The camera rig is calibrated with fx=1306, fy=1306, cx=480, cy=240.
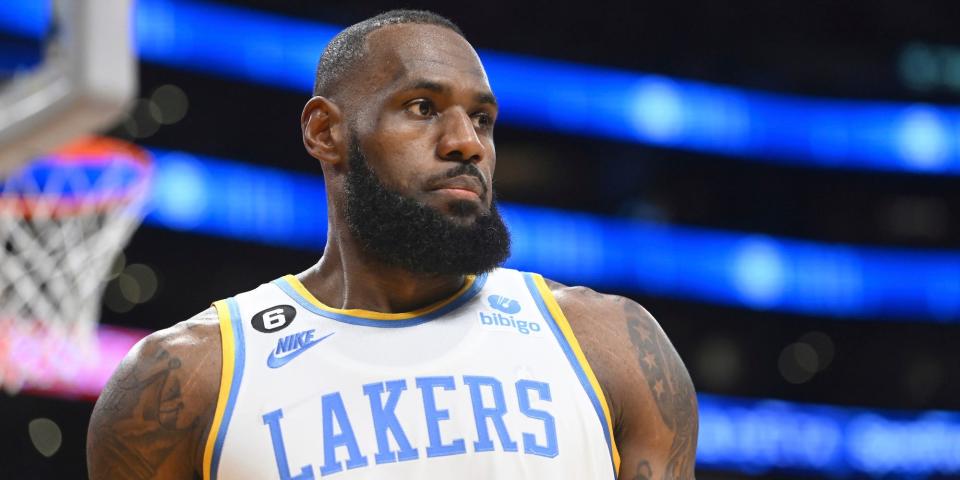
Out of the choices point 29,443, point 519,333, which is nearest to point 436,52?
point 519,333

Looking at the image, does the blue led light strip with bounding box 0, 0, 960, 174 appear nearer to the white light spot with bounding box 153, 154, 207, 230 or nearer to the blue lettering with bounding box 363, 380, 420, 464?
the white light spot with bounding box 153, 154, 207, 230

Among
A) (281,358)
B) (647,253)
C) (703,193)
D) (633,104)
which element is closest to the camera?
(281,358)

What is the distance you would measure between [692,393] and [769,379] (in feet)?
68.0

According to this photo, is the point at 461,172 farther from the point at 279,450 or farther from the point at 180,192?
the point at 180,192

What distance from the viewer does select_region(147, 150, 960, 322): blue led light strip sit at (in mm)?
17547

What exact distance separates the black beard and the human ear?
97mm

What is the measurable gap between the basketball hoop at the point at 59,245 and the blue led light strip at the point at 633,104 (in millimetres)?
6535

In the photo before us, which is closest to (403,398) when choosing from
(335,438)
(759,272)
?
(335,438)

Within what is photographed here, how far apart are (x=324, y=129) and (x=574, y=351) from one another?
0.86 m

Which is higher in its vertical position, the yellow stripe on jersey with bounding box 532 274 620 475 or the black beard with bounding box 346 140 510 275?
the black beard with bounding box 346 140 510 275

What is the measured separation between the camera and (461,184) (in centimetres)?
297

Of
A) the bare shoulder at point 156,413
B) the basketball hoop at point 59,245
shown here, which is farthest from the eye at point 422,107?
the basketball hoop at point 59,245

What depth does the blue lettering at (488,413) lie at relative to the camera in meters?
2.75

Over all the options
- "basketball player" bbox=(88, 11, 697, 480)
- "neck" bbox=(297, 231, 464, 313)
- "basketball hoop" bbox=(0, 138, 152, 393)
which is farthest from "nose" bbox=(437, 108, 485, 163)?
"basketball hoop" bbox=(0, 138, 152, 393)
